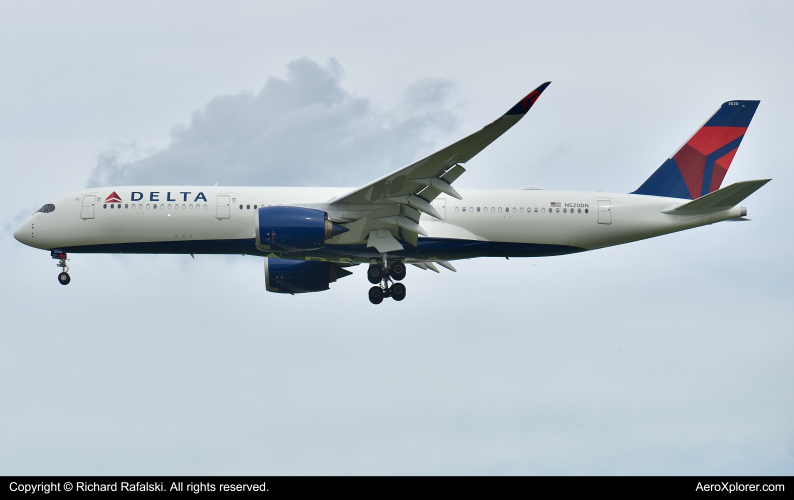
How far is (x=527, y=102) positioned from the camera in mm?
21922

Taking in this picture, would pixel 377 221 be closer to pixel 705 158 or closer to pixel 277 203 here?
pixel 277 203

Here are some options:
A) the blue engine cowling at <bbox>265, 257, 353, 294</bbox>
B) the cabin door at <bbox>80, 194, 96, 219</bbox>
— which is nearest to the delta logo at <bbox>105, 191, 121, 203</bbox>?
the cabin door at <bbox>80, 194, 96, 219</bbox>

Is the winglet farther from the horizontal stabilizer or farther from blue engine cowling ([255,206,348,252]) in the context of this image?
the horizontal stabilizer

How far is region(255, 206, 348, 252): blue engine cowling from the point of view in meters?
26.9

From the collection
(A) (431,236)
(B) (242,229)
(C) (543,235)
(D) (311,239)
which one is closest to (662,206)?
(C) (543,235)

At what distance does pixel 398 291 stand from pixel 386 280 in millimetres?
603

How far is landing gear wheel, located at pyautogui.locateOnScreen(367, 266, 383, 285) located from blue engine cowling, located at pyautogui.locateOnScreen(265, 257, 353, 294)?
407cm

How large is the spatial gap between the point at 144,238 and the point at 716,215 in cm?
2069

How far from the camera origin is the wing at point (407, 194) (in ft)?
80.2

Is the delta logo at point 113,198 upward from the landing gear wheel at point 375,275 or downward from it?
upward

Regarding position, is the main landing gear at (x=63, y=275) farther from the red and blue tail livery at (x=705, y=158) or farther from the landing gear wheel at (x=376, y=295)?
the red and blue tail livery at (x=705, y=158)

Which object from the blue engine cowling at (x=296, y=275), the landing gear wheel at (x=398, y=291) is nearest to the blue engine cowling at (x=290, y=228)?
the landing gear wheel at (x=398, y=291)

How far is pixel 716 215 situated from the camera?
29.9 meters

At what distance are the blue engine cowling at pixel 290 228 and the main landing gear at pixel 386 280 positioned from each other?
133 inches
